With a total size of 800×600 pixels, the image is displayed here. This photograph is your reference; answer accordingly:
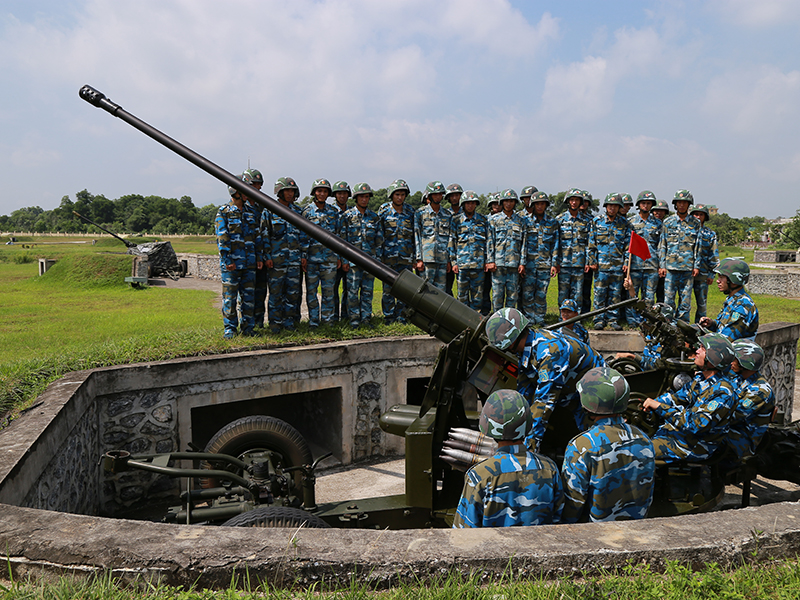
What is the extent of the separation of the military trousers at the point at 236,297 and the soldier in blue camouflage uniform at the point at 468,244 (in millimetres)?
2936

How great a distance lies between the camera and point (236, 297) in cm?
724

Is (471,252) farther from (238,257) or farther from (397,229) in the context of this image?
(238,257)

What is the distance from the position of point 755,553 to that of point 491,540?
1201 millimetres

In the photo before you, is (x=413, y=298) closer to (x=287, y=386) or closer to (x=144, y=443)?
(x=287, y=386)

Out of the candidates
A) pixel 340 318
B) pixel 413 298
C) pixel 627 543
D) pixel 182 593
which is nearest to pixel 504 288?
pixel 340 318

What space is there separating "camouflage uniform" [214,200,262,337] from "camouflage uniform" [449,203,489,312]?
287cm

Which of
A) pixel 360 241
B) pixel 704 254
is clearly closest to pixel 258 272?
pixel 360 241

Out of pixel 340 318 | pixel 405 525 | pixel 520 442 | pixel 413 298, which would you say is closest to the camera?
pixel 520 442

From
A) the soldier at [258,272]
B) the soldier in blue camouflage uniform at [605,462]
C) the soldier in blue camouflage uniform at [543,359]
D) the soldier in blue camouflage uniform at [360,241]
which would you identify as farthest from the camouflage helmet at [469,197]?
the soldier in blue camouflage uniform at [605,462]

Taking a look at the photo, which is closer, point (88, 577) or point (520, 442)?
point (88, 577)

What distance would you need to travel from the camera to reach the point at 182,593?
7.27ft

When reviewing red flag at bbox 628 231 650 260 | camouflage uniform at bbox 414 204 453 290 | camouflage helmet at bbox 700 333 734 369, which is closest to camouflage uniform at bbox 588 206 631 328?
red flag at bbox 628 231 650 260

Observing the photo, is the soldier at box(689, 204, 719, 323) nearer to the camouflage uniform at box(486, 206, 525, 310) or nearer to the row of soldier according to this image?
the row of soldier

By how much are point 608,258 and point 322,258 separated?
4290 millimetres
